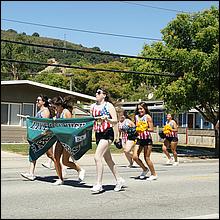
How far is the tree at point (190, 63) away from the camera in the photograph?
2077 centimetres

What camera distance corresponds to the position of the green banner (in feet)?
31.4

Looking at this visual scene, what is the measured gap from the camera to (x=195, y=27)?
22.5 meters

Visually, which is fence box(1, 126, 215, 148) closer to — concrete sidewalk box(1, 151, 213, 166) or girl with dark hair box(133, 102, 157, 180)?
concrete sidewalk box(1, 151, 213, 166)

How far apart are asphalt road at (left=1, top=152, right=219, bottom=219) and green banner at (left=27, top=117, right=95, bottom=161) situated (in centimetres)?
82

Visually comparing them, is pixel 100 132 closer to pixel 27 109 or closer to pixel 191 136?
pixel 27 109

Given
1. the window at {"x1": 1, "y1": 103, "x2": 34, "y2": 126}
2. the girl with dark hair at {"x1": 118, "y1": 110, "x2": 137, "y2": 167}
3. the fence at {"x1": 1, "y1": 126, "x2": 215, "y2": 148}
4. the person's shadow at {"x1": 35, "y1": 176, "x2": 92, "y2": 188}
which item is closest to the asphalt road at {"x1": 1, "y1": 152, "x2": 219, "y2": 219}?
the person's shadow at {"x1": 35, "y1": 176, "x2": 92, "y2": 188}

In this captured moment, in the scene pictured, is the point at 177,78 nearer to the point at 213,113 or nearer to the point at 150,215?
the point at 213,113

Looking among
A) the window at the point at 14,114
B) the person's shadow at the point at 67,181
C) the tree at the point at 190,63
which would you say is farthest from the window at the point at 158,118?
the person's shadow at the point at 67,181

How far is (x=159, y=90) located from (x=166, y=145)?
6424mm

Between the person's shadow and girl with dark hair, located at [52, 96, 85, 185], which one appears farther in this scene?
the person's shadow

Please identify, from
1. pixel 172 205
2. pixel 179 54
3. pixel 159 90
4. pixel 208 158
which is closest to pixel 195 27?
pixel 179 54

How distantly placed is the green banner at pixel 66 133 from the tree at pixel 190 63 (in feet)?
35.5

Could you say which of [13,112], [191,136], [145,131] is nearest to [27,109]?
[13,112]

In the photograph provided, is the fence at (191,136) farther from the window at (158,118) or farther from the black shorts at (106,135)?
the black shorts at (106,135)
